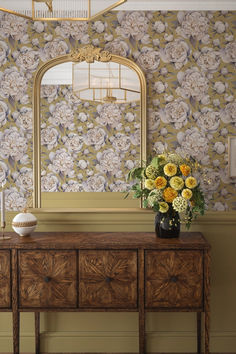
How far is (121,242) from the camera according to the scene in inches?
96.0

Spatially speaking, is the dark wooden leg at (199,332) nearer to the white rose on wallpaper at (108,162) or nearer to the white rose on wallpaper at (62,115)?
the white rose on wallpaper at (108,162)

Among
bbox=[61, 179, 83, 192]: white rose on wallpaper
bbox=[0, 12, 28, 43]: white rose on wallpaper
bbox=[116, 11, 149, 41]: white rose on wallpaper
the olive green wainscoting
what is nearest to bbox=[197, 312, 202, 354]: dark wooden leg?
the olive green wainscoting

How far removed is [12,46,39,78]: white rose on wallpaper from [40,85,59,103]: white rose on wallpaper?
17cm

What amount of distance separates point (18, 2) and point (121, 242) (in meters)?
2.06

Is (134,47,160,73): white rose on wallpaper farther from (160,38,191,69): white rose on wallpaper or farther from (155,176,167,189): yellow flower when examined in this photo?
(155,176,167,189): yellow flower

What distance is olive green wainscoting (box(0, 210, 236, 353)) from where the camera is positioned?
2900 millimetres

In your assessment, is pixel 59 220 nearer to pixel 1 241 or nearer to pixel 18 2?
pixel 1 241

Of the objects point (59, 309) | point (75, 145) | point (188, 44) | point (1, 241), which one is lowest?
point (59, 309)

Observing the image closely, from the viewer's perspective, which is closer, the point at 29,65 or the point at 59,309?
the point at 59,309

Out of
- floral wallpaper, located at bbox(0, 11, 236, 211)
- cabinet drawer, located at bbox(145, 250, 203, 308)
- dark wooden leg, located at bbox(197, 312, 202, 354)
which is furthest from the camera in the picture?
floral wallpaper, located at bbox(0, 11, 236, 211)

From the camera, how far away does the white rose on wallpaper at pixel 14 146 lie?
2.94 meters

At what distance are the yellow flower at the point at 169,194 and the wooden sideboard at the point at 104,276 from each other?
11.4 inches

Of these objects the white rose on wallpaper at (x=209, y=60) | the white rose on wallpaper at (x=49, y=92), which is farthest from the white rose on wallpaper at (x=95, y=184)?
the white rose on wallpaper at (x=209, y=60)

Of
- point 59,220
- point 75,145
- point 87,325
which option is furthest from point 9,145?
point 87,325
